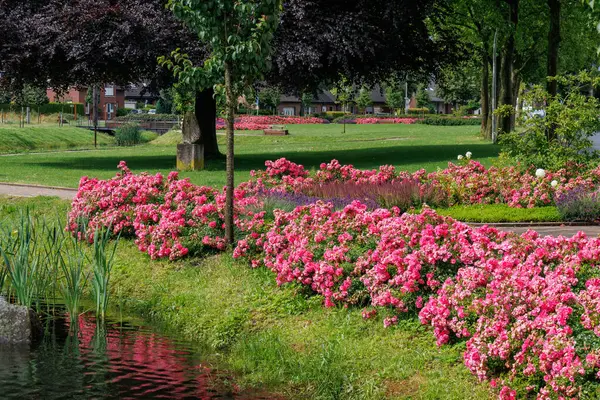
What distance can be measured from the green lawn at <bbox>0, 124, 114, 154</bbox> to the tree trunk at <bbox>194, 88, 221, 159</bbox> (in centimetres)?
1558

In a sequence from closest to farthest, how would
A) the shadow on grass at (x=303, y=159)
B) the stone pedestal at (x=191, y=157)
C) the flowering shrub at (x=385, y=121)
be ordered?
1. the stone pedestal at (x=191, y=157)
2. the shadow on grass at (x=303, y=159)
3. the flowering shrub at (x=385, y=121)

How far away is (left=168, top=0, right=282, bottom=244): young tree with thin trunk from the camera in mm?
12180

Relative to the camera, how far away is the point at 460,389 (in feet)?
25.5

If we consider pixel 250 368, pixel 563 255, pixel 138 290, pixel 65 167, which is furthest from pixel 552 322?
pixel 65 167

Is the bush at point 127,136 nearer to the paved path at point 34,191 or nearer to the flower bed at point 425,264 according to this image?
the paved path at point 34,191

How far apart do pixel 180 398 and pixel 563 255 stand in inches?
153

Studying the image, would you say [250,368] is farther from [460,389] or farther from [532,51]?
[532,51]

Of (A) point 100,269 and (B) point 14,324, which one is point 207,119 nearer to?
(A) point 100,269

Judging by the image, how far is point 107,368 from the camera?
940cm

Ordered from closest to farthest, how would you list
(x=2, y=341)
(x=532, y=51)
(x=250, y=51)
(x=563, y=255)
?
(x=563, y=255) < (x=2, y=341) < (x=250, y=51) < (x=532, y=51)

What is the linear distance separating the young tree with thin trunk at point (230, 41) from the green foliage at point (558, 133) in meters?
7.96

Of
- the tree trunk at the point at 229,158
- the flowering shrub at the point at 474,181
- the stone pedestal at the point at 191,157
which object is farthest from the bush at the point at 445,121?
the tree trunk at the point at 229,158

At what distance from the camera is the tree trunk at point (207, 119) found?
29.9 metres

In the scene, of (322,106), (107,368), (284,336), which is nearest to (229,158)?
(284,336)
